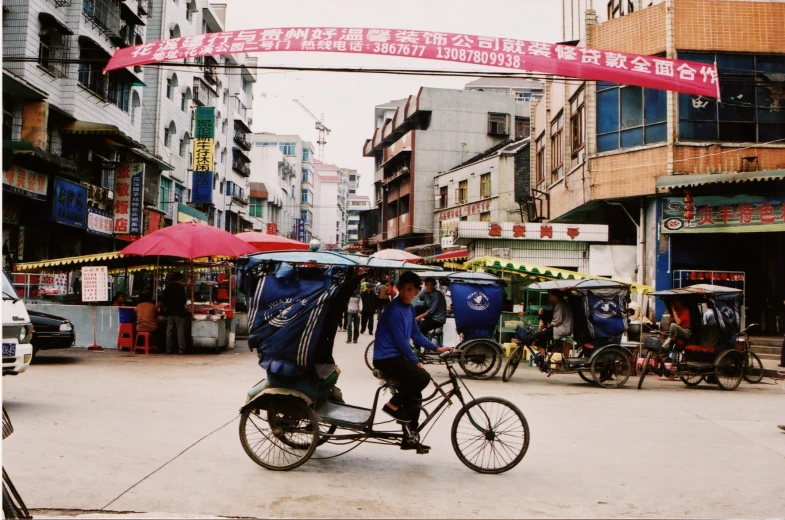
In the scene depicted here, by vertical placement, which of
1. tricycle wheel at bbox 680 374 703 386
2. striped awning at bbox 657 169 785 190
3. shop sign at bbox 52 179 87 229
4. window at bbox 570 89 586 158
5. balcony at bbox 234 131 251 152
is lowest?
tricycle wheel at bbox 680 374 703 386

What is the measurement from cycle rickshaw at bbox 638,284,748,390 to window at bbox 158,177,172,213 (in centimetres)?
2617

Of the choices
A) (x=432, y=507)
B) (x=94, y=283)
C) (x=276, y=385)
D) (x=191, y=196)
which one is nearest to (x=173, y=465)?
(x=276, y=385)

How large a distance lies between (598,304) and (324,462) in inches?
317

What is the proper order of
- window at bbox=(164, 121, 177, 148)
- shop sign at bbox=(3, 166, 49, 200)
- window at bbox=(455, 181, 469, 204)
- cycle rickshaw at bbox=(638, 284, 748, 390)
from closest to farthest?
cycle rickshaw at bbox=(638, 284, 748, 390) → shop sign at bbox=(3, 166, 49, 200) → window at bbox=(164, 121, 177, 148) → window at bbox=(455, 181, 469, 204)

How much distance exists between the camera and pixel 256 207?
68.6 meters

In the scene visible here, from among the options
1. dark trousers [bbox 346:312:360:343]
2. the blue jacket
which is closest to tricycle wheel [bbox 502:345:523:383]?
the blue jacket

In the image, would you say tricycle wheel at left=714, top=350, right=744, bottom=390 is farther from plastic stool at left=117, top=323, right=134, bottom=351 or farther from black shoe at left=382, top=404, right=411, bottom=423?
plastic stool at left=117, top=323, right=134, bottom=351

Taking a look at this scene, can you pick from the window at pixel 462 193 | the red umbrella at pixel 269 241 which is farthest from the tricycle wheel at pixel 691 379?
the window at pixel 462 193

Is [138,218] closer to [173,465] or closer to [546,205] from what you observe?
[546,205]

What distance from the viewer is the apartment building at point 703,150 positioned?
19938mm

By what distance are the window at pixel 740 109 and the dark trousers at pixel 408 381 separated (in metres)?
17.0

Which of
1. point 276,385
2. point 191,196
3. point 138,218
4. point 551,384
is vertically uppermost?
point 191,196

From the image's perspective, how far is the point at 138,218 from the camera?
86.9 ft

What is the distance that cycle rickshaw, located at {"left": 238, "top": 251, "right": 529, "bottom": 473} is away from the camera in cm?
613
